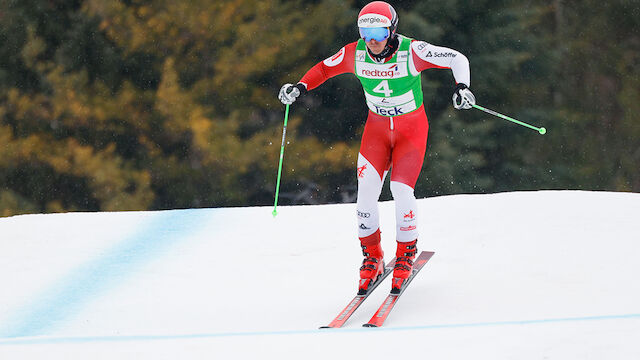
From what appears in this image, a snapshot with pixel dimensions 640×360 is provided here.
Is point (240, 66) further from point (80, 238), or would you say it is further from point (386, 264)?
point (386, 264)

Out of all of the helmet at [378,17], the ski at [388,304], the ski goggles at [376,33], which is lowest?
the ski at [388,304]

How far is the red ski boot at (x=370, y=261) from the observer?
203 inches

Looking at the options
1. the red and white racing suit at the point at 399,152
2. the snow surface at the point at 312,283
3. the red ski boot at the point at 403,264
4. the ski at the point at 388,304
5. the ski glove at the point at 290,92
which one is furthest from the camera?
the ski glove at the point at 290,92

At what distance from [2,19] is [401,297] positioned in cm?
1198

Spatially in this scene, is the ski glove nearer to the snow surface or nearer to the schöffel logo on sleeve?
the schöffel logo on sleeve

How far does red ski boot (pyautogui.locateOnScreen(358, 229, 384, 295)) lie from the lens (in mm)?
5144

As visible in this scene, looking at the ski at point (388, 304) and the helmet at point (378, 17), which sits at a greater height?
the helmet at point (378, 17)

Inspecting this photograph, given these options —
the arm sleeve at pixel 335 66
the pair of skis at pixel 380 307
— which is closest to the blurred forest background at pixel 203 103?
the pair of skis at pixel 380 307

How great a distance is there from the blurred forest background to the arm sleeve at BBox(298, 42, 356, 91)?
8.96 m

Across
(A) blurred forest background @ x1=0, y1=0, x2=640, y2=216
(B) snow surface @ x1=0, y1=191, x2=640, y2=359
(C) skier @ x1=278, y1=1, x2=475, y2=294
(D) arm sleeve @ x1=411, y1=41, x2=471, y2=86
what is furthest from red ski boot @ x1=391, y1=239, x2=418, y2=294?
(A) blurred forest background @ x1=0, y1=0, x2=640, y2=216

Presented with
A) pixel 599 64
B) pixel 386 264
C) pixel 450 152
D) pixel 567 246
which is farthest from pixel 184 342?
pixel 599 64

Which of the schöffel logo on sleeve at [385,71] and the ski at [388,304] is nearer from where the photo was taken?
the ski at [388,304]

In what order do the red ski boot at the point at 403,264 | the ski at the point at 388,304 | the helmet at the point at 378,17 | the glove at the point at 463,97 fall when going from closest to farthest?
the ski at the point at 388,304, the glove at the point at 463,97, the helmet at the point at 378,17, the red ski boot at the point at 403,264

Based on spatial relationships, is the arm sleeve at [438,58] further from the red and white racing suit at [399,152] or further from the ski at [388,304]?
the ski at [388,304]
